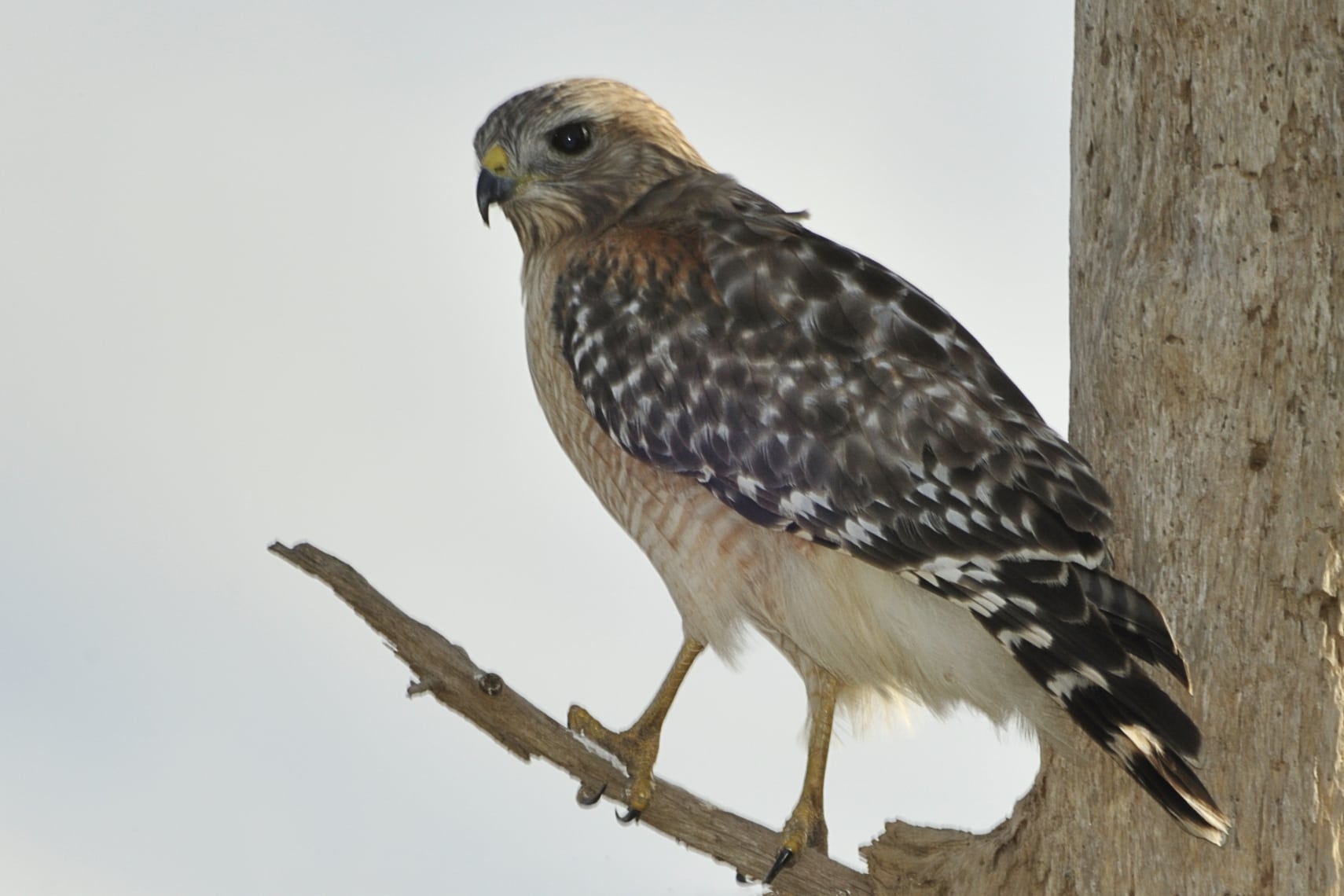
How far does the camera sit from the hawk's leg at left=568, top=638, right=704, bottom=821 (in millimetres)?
3852

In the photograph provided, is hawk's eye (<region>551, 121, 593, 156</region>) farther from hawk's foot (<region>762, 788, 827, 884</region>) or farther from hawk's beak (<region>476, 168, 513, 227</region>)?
hawk's foot (<region>762, 788, 827, 884</region>)

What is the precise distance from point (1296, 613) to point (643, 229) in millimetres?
1798

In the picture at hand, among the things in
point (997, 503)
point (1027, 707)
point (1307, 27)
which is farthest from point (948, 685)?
point (1307, 27)

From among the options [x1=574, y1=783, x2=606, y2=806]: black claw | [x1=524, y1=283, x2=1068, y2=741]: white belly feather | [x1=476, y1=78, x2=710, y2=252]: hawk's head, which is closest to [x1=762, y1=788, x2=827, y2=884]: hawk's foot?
[x1=524, y1=283, x2=1068, y2=741]: white belly feather

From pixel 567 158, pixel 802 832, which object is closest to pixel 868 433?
pixel 802 832

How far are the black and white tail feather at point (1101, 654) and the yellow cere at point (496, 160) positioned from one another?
5.45 ft

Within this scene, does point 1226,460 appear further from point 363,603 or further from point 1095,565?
point 363,603

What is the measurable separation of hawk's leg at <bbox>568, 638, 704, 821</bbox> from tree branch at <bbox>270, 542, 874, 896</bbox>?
28 mm

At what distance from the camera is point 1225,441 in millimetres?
3699

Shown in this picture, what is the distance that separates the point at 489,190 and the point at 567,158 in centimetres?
24

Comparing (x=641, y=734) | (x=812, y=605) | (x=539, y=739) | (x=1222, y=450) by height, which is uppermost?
(x=1222, y=450)

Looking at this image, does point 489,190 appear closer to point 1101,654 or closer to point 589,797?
point 589,797

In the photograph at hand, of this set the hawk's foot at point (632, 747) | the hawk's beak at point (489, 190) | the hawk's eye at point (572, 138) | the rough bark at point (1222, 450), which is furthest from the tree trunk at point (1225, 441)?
the hawk's beak at point (489, 190)

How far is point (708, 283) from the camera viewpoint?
3947 mm
